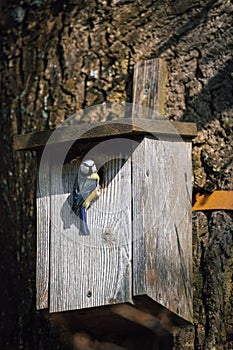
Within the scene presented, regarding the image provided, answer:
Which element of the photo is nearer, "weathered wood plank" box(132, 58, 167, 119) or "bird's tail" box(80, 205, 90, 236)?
"bird's tail" box(80, 205, 90, 236)

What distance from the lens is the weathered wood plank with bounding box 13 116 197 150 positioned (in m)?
3.56

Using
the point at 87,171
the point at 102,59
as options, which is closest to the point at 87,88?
the point at 102,59

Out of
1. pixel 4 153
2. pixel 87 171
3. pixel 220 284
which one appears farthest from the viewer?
pixel 4 153

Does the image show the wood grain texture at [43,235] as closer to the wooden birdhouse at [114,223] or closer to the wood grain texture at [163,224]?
the wooden birdhouse at [114,223]

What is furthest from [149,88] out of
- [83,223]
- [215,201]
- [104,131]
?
[83,223]

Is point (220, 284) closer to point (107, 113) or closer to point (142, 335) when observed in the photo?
point (142, 335)

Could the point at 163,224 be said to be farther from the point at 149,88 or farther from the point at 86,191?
the point at 149,88

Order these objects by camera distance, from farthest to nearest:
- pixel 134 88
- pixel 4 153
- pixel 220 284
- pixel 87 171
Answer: pixel 4 153 < pixel 134 88 < pixel 220 284 < pixel 87 171

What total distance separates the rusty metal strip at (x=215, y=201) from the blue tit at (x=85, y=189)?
1.83ft

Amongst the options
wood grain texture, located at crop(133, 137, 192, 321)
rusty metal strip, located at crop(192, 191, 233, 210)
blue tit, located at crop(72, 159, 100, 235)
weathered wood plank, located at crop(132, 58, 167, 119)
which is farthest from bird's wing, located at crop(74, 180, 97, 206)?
weathered wood plank, located at crop(132, 58, 167, 119)

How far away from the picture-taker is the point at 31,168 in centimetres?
454

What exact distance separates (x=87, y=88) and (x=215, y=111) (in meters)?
0.57

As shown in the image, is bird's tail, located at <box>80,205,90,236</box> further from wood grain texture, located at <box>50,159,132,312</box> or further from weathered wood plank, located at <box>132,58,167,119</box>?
weathered wood plank, located at <box>132,58,167,119</box>

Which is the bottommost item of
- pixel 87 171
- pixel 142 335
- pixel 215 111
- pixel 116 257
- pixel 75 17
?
pixel 142 335
